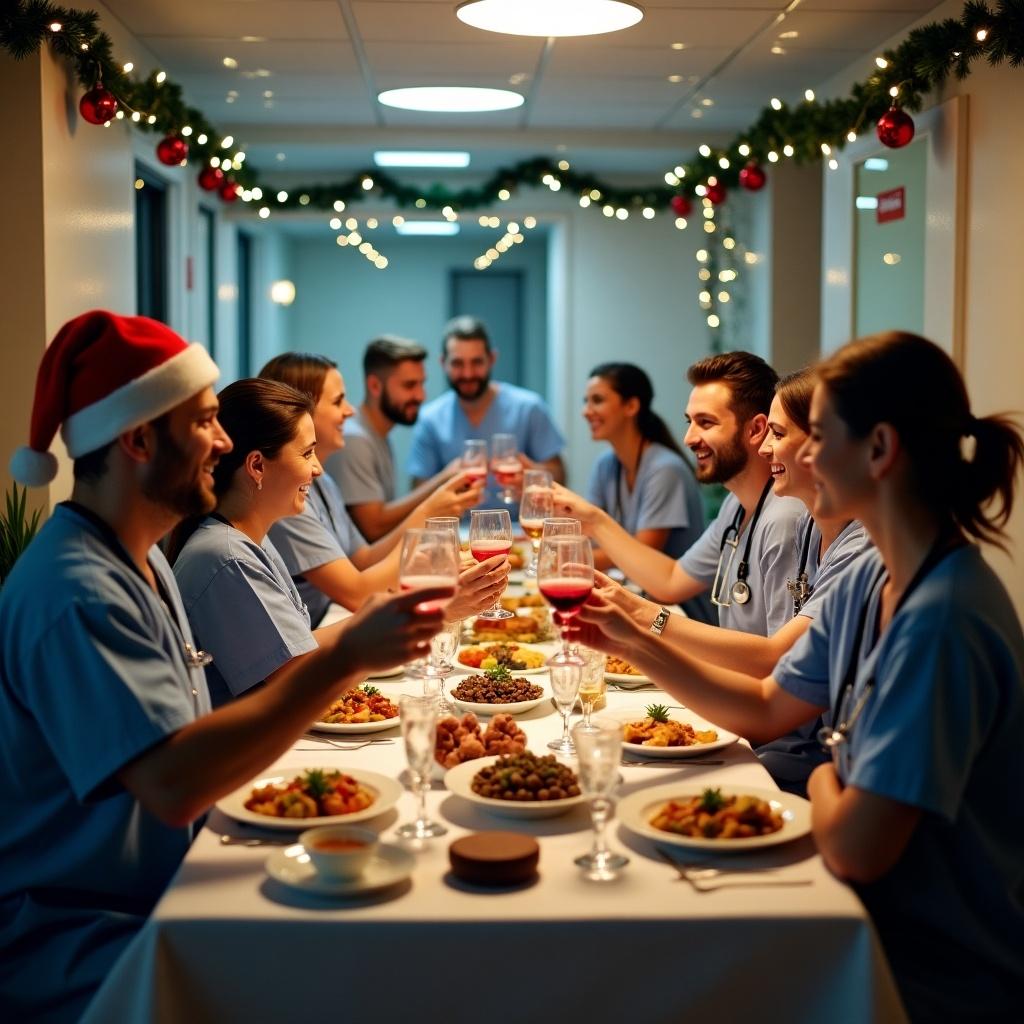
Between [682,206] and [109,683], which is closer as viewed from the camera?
[109,683]

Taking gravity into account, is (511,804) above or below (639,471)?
below

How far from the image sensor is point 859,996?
1587 millimetres

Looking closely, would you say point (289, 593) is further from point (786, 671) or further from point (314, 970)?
point (314, 970)

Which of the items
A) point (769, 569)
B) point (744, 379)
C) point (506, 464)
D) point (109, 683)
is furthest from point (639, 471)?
point (109, 683)

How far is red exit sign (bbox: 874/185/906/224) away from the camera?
5.54m

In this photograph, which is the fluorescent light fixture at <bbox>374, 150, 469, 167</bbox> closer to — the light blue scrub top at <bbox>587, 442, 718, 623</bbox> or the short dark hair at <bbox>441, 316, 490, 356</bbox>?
the short dark hair at <bbox>441, 316, 490, 356</bbox>

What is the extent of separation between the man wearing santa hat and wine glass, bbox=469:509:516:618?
3.30 feet

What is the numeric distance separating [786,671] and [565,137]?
6028mm

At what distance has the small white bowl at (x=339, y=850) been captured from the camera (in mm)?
1649

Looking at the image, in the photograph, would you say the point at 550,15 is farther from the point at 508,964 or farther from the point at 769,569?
the point at 508,964

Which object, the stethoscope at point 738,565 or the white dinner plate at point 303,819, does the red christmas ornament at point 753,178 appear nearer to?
the stethoscope at point 738,565

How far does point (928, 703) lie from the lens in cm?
171

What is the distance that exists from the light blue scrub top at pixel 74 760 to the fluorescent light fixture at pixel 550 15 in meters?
2.96

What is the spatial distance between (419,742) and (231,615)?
88 centimetres
